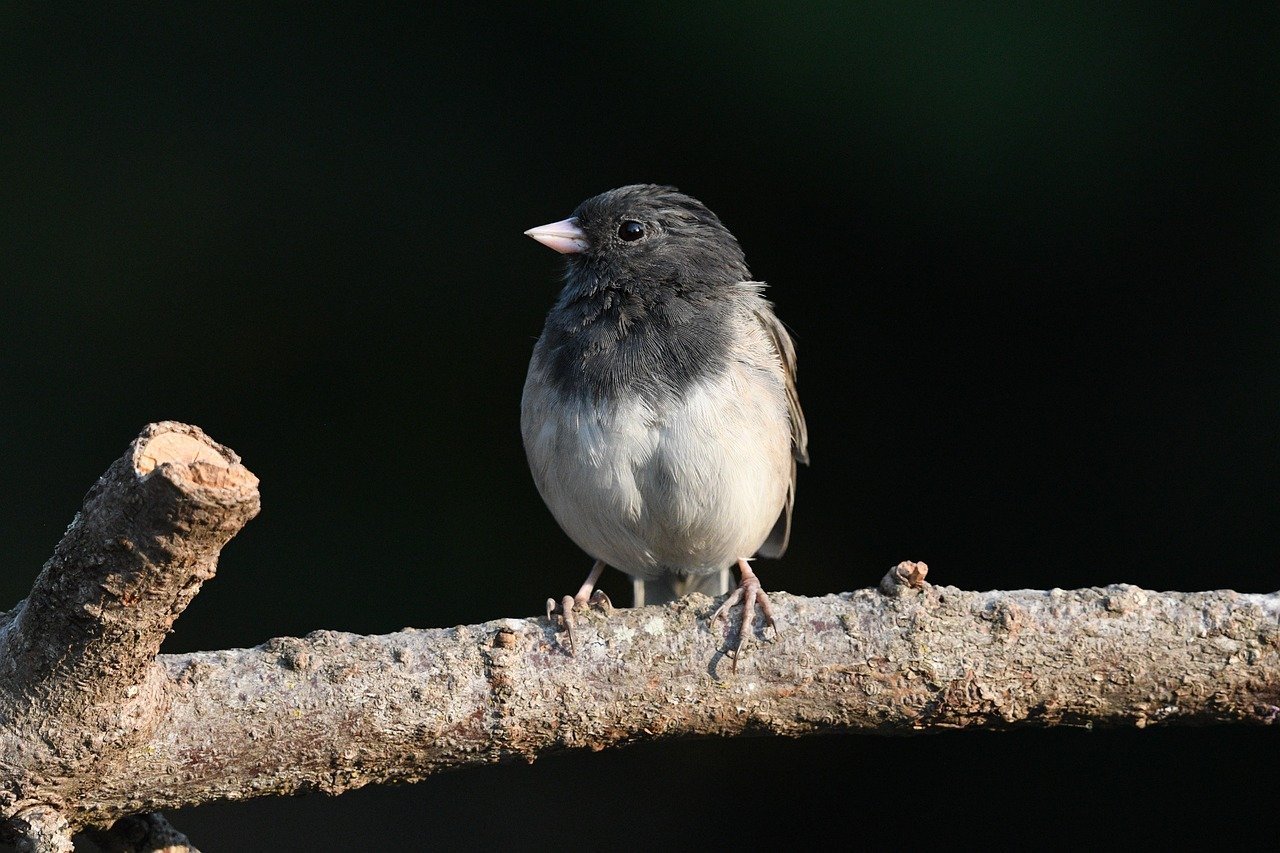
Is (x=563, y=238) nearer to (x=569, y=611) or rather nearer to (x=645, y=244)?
(x=645, y=244)

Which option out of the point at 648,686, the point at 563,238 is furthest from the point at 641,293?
the point at 648,686

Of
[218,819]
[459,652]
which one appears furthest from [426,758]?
[218,819]

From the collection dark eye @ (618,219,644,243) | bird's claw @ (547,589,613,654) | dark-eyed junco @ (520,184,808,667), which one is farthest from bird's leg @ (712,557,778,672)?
dark eye @ (618,219,644,243)

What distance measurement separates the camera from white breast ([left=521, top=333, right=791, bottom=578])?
8.00ft

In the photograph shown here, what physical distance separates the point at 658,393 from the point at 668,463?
0.14 metres

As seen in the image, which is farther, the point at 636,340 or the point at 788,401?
the point at 788,401

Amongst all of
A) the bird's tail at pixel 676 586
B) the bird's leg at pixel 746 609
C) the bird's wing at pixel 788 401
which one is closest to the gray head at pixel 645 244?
the bird's wing at pixel 788 401

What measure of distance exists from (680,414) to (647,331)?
0.69 ft

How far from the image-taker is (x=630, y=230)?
9.07 ft

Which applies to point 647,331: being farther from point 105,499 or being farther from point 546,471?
point 105,499

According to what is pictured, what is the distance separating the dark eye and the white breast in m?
0.36

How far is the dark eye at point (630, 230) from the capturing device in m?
2.76

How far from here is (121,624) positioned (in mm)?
1475

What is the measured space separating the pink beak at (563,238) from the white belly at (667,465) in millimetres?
313
